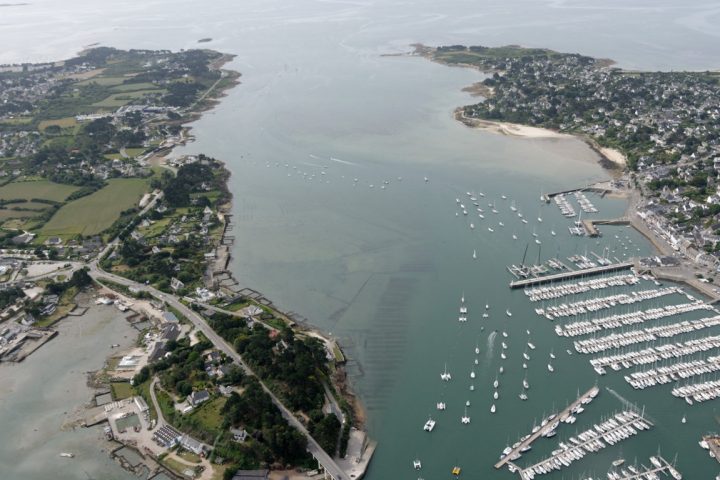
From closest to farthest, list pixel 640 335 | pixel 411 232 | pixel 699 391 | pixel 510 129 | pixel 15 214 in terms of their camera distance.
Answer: pixel 699 391 < pixel 640 335 < pixel 411 232 < pixel 15 214 < pixel 510 129

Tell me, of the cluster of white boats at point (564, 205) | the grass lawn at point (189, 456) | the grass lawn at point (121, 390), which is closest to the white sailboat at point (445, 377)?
the grass lawn at point (189, 456)

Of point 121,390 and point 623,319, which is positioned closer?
point 121,390

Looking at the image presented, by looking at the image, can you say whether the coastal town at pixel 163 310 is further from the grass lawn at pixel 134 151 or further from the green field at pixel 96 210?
the grass lawn at pixel 134 151

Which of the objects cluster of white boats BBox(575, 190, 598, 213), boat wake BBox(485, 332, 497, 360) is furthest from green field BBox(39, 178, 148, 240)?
cluster of white boats BBox(575, 190, 598, 213)

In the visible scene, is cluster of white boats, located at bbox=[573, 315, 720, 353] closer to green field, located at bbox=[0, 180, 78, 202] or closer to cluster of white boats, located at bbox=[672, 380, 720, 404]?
cluster of white boats, located at bbox=[672, 380, 720, 404]

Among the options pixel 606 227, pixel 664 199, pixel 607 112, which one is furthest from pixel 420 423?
pixel 607 112

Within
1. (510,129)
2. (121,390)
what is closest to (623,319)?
(121,390)

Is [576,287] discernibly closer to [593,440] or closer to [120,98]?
[593,440]

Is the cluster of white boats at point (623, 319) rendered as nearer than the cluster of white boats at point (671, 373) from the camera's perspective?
No
